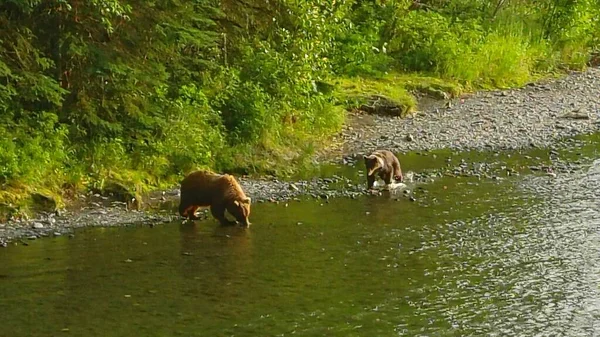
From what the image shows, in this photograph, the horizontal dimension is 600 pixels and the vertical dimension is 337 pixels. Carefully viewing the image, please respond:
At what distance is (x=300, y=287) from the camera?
889 cm

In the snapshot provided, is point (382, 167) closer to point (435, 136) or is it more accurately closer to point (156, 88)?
point (156, 88)

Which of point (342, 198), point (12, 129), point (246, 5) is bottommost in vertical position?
point (342, 198)

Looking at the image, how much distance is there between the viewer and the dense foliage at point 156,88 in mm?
12461

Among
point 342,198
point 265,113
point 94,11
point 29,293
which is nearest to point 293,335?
point 29,293

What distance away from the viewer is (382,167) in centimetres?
1333

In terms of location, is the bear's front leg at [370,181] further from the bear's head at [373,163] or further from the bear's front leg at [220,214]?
the bear's front leg at [220,214]

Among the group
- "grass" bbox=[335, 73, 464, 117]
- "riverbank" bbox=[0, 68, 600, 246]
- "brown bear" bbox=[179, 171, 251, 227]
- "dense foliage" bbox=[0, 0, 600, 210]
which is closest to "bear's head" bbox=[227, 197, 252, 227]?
"brown bear" bbox=[179, 171, 251, 227]

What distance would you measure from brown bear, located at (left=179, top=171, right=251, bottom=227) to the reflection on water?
0.82 ft

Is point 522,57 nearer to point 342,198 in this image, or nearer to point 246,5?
point 246,5

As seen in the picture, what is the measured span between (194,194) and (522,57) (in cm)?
1540

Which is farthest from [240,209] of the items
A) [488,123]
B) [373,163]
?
[488,123]

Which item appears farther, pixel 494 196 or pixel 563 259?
pixel 494 196

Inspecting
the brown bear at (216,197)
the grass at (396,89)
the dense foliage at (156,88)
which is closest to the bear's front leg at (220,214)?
the brown bear at (216,197)

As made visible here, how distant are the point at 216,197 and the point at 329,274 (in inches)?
94.3
